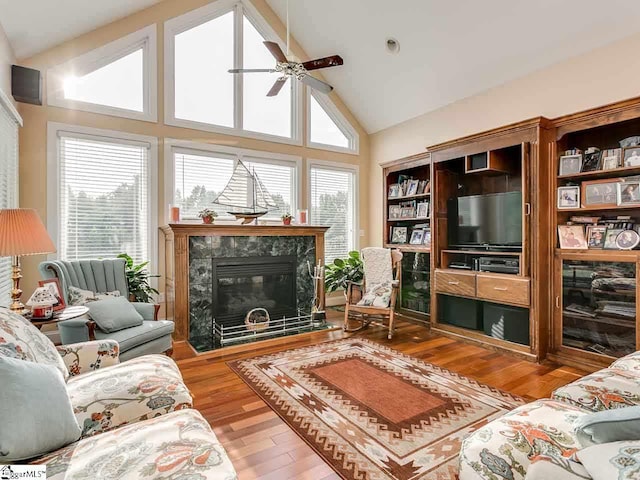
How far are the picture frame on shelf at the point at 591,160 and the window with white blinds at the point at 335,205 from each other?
335 cm

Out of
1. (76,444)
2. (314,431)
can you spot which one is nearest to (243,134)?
(314,431)

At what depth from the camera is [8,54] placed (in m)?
3.34

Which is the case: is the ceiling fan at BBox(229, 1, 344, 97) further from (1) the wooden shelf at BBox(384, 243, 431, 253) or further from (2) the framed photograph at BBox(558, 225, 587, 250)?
(2) the framed photograph at BBox(558, 225, 587, 250)

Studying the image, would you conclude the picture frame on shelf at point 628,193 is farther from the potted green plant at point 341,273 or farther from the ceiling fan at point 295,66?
the potted green plant at point 341,273

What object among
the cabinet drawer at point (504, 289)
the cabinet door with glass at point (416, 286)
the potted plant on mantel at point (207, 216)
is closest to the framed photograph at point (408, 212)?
the cabinet door with glass at point (416, 286)

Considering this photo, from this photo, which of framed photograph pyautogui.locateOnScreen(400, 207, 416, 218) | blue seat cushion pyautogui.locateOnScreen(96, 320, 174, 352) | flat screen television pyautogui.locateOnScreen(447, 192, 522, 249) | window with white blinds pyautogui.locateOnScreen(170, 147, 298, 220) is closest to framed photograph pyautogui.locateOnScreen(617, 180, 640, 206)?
flat screen television pyautogui.locateOnScreen(447, 192, 522, 249)

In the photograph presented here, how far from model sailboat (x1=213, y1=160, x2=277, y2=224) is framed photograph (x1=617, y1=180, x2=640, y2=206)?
374 centimetres

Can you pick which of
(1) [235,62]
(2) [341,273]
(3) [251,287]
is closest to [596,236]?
(2) [341,273]

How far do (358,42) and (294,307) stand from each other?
3749mm

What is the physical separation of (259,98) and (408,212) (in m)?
2.74

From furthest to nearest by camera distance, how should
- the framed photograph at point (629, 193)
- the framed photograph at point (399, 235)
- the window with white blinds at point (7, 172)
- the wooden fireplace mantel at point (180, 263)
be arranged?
1. the framed photograph at point (399, 235)
2. the wooden fireplace mantel at point (180, 263)
3. the window with white blinds at point (7, 172)
4. the framed photograph at point (629, 193)

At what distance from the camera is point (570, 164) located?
340 cm

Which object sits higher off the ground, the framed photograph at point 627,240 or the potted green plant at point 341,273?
the framed photograph at point 627,240

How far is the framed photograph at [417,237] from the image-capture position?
5.04 metres
